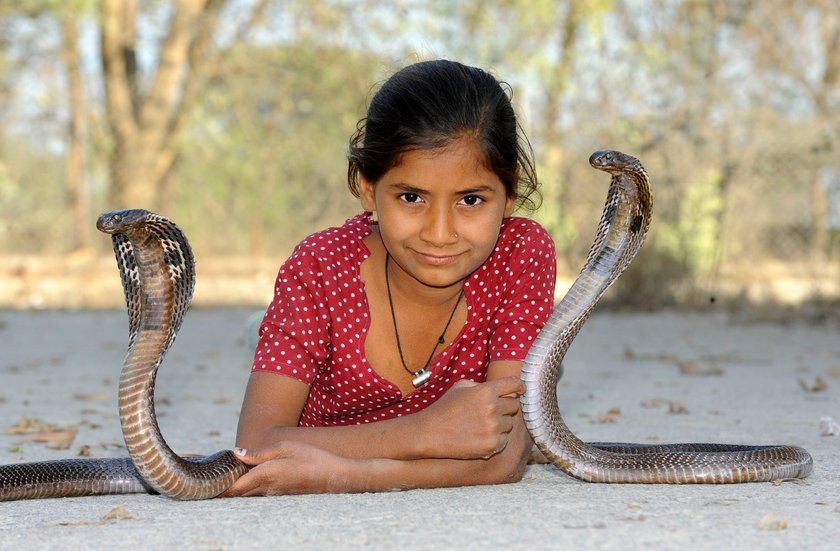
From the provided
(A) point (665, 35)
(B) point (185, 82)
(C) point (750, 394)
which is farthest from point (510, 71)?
(C) point (750, 394)

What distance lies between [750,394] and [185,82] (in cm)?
1216

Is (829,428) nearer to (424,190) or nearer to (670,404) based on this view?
(670,404)

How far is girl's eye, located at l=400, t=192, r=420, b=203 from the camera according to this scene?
11.1 ft

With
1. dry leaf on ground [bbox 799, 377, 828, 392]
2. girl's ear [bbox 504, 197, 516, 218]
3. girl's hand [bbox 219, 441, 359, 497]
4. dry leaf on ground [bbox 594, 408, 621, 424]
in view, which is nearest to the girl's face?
girl's ear [bbox 504, 197, 516, 218]

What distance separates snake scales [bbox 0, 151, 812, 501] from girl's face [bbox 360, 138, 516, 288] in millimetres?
320

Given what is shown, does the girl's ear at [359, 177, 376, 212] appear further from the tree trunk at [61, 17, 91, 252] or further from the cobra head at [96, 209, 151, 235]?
the tree trunk at [61, 17, 91, 252]

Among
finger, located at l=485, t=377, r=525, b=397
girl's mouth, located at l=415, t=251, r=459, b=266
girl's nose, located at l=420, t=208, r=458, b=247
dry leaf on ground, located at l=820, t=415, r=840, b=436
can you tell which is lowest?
dry leaf on ground, located at l=820, t=415, r=840, b=436

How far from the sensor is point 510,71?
49.1ft

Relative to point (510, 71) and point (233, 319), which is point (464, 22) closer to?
point (510, 71)

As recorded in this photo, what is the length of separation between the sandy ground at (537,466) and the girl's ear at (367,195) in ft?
2.98

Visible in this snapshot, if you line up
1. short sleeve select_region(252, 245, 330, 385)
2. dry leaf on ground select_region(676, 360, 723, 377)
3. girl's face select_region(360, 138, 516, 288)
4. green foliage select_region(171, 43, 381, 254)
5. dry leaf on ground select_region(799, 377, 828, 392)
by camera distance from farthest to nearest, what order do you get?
green foliage select_region(171, 43, 381, 254) < dry leaf on ground select_region(676, 360, 723, 377) < dry leaf on ground select_region(799, 377, 828, 392) < short sleeve select_region(252, 245, 330, 385) < girl's face select_region(360, 138, 516, 288)

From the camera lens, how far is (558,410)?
3.39 meters

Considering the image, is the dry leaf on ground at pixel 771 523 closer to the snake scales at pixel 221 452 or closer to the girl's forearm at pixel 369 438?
the snake scales at pixel 221 452

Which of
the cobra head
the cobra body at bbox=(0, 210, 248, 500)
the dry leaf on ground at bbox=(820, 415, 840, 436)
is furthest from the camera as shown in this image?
the dry leaf on ground at bbox=(820, 415, 840, 436)
